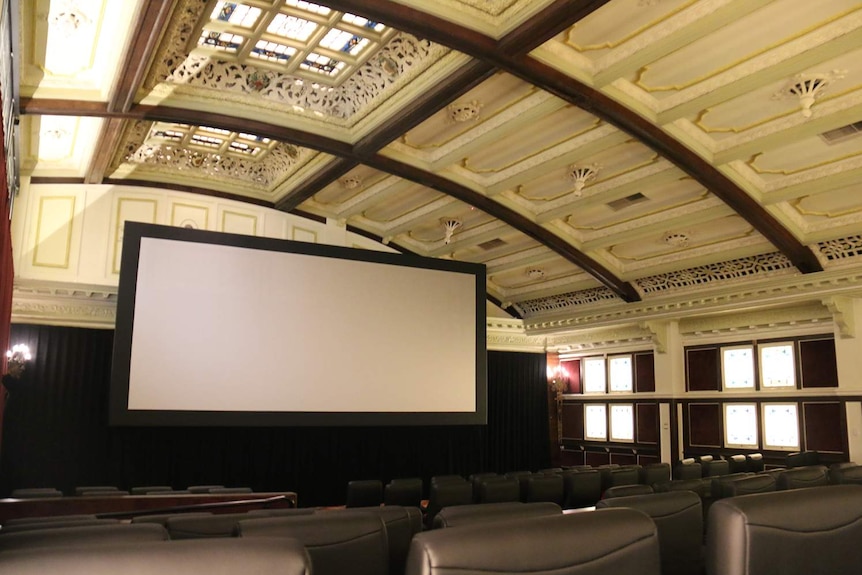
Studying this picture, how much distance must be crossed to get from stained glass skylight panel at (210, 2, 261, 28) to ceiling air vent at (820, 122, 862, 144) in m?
5.72

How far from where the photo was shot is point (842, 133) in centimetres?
689

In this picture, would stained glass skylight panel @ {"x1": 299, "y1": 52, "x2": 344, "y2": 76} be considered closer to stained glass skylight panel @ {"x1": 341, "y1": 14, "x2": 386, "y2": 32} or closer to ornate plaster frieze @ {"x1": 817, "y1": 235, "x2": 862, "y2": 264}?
stained glass skylight panel @ {"x1": 341, "y1": 14, "x2": 386, "y2": 32}

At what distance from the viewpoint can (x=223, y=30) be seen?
21.1 feet

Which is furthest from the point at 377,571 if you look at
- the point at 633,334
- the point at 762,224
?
the point at 633,334

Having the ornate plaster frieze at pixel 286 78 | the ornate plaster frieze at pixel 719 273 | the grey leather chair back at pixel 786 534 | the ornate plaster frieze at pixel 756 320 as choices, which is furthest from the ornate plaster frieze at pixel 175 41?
the ornate plaster frieze at pixel 756 320

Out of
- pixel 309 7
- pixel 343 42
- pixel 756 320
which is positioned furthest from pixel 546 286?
pixel 309 7

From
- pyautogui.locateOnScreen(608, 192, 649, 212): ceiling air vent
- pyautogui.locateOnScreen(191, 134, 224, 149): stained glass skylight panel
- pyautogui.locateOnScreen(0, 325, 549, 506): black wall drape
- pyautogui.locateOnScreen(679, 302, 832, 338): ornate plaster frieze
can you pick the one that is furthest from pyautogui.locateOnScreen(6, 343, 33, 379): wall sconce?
pyautogui.locateOnScreen(679, 302, 832, 338): ornate plaster frieze

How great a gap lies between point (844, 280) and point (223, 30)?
24.7 feet

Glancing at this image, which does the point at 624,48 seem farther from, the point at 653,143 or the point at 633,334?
the point at 633,334

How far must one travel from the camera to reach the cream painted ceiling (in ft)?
19.1

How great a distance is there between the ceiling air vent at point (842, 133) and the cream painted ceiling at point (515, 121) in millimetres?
25

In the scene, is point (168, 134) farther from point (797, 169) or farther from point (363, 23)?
point (797, 169)

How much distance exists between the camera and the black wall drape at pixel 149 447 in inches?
358

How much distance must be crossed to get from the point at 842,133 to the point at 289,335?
663 cm
